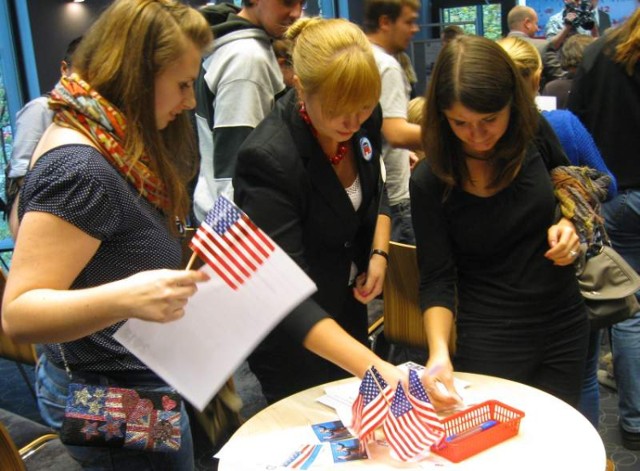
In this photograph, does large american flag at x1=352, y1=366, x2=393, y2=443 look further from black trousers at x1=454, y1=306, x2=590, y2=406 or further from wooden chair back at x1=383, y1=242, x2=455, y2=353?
wooden chair back at x1=383, y1=242, x2=455, y2=353

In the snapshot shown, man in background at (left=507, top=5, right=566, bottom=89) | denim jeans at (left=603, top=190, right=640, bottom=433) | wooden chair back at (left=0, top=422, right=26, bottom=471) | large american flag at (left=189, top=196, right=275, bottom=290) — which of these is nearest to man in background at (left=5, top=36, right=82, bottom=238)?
wooden chair back at (left=0, top=422, right=26, bottom=471)

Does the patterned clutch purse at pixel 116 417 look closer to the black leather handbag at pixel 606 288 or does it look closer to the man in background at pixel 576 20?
the black leather handbag at pixel 606 288

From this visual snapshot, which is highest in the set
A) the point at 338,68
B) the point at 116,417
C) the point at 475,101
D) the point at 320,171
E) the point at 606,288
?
the point at 338,68

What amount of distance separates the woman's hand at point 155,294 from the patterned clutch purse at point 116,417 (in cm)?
27

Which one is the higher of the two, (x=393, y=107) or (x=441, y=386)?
(x=393, y=107)

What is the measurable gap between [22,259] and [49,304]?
0.09 meters

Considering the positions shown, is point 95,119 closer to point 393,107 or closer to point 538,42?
point 393,107

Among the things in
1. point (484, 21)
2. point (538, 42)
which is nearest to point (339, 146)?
point (538, 42)

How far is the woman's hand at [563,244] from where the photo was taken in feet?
6.03

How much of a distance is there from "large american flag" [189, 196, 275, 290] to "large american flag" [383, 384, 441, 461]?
430 mm

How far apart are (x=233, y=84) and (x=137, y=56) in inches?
43.1

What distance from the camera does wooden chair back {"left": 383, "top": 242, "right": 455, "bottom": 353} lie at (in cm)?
246

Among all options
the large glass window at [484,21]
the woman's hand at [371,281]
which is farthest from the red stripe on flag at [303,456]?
the large glass window at [484,21]

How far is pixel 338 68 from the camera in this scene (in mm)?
1653
